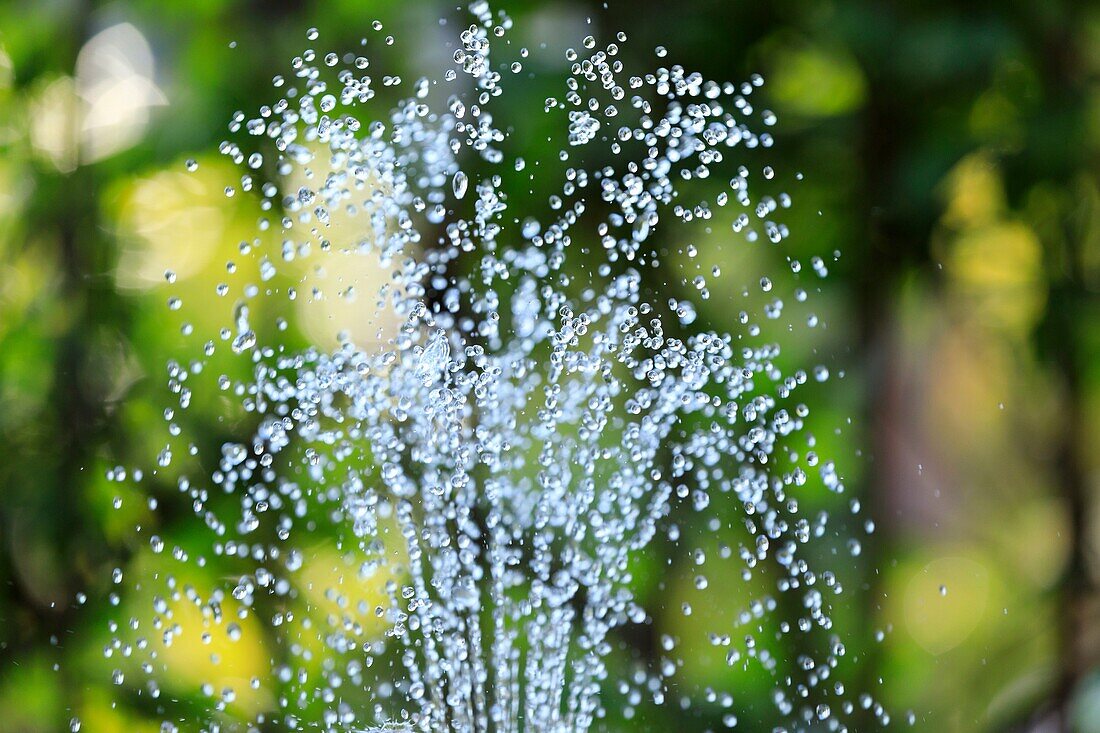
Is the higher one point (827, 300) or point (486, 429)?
point (827, 300)

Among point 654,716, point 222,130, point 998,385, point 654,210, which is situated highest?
point 222,130

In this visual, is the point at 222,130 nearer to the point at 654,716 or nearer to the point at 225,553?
the point at 225,553

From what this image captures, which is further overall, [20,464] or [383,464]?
[20,464]

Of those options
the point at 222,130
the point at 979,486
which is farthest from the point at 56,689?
the point at 979,486
